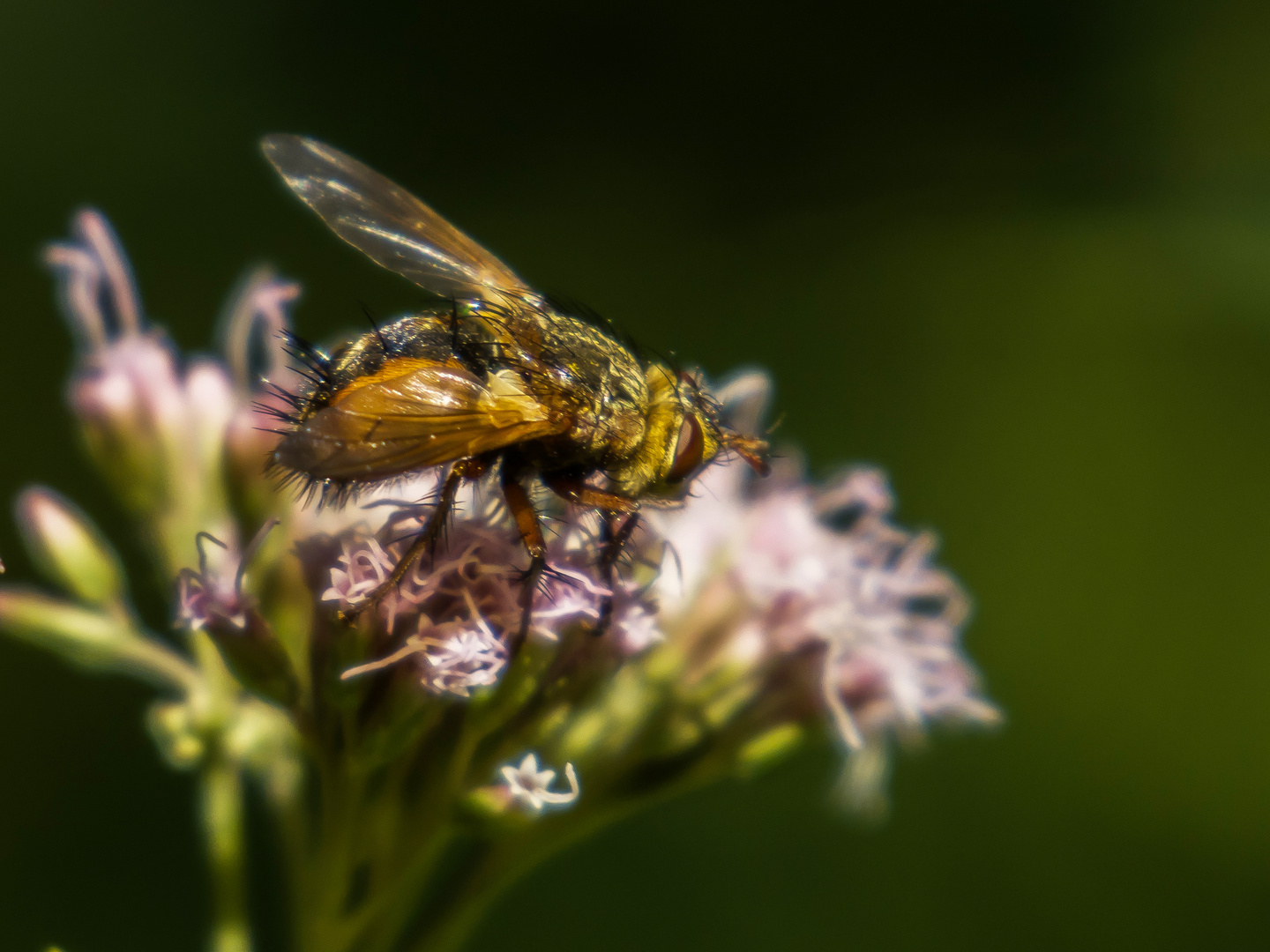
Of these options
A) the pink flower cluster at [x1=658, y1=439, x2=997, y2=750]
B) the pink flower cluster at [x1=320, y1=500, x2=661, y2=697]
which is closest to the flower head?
the pink flower cluster at [x1=320, y1=500, x2=661, y2=697]

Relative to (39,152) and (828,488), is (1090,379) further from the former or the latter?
(39,152)

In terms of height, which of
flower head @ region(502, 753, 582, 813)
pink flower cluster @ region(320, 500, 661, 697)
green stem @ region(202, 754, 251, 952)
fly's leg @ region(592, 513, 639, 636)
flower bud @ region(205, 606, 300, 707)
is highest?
fly's leg @ region(592, 513, 639, 636)

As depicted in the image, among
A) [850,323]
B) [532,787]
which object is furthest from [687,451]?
[850,323]

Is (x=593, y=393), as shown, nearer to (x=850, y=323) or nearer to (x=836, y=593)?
(x=836, y=593)

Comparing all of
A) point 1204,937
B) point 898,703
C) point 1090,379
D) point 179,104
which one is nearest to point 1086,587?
point 1090,379

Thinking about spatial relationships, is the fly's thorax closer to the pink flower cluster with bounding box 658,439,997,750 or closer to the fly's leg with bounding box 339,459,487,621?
the fly's leg with bounding box 339,459,487,621

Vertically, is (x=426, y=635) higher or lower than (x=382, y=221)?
lower

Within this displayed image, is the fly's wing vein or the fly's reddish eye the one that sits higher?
the fly's reddish eye
